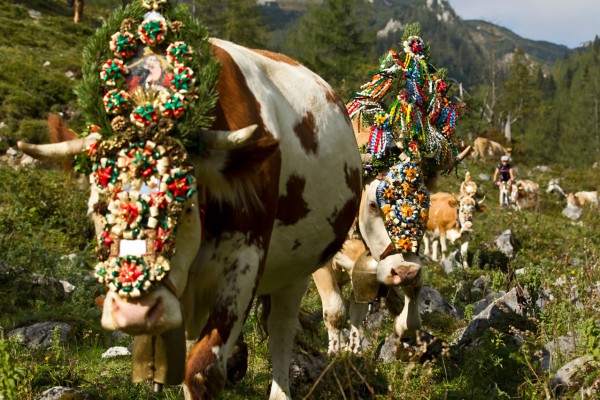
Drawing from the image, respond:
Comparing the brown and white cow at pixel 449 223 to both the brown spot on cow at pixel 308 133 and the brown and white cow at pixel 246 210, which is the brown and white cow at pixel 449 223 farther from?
the brown spot on cow at pixel 308 133

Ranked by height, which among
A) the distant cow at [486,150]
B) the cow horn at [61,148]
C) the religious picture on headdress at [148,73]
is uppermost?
the religious picture on headdress at [148,73]

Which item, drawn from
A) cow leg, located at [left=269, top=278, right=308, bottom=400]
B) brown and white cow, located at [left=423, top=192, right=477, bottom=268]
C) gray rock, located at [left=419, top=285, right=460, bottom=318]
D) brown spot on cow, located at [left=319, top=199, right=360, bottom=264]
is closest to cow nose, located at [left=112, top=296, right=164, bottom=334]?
brown spot on cow, located at [left=319, top=199, right=360, bottom=264]

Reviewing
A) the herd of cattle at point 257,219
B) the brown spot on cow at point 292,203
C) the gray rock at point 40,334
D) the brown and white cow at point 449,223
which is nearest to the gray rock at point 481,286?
the herd of cattle at point 257,219

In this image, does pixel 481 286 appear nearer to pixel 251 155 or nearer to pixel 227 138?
pixel 251 155

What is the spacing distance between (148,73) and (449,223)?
15351 millimetres

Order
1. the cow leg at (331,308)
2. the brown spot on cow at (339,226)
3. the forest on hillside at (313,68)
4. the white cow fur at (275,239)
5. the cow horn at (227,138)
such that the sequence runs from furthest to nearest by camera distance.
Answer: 1. the forest on hillside at (313,68)
2. the cow leg at (331,308)
3. the brown spot on cow at (339,226)
4. the white cow fur at (275,239)
5. the cow horn at (227,138)

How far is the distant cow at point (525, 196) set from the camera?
27406 millimetres

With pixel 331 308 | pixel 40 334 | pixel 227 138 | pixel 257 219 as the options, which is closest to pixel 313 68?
pixel 331 308

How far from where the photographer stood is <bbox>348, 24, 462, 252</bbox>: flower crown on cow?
6395 millimetres

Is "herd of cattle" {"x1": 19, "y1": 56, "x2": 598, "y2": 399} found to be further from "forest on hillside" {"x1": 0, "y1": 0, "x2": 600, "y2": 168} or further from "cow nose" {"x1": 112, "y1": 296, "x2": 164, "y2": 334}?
"forest on hillside" {"x1": 0, "y1": 0, "x2": 600, "y2": 168}

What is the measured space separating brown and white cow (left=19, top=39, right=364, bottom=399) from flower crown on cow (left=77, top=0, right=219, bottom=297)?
11 centimetres

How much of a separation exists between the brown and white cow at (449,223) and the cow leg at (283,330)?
37.5 ft

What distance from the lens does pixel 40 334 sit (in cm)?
654

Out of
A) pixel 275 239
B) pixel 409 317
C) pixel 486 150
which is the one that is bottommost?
pixel 486 150
